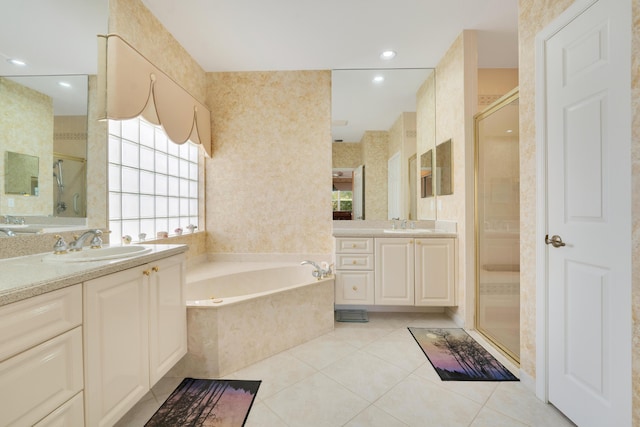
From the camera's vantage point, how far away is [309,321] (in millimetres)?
2215

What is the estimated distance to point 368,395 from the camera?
5.08 feet

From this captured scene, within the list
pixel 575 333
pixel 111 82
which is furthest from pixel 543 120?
pixel 111 82

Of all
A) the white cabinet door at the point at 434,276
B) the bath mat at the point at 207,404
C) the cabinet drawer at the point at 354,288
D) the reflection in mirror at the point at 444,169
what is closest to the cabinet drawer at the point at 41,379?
the bath mat at the point at 207,404

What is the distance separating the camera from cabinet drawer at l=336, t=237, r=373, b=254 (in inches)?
99.5

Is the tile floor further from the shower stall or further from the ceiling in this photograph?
the ceiling

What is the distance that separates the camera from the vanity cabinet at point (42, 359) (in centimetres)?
74

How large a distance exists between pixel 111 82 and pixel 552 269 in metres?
2.81

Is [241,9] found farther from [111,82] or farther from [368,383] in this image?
[368,383]

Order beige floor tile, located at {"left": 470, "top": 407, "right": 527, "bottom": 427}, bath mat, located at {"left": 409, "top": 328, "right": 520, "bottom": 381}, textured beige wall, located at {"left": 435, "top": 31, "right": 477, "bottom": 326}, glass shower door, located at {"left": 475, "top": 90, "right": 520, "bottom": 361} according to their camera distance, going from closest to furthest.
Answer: beige floor tile, located at {"left": 470, "top": 407, "right": 527, "bottom": 427}
bath mat, located at {"left": 409, "top": 328, "right": 520, "bottom": 381}
glass shower door, located at {"left": 475, "top": 90, "right": 520, "bottom": 361}
textured beige wall, located at {"left": 435, "top": 31, "right": 477, "bottom": 326}

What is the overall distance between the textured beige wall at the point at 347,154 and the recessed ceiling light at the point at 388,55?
89 centimetres

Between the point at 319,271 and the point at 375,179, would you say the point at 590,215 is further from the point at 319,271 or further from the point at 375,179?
the point at 375,179

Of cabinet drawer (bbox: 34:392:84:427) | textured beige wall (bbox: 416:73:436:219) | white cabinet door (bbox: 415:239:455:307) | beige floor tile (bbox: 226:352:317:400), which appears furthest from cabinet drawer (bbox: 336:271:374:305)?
cabinet drawer (bbox: 34:392:84:427)

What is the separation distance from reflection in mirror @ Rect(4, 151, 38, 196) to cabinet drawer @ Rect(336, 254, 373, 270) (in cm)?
209

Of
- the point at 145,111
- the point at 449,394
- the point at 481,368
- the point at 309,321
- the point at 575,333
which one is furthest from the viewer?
the point at 309,321
